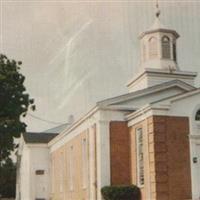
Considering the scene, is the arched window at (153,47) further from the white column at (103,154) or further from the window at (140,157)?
the window at (140,157)

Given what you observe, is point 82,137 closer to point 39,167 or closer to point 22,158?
point 39,167

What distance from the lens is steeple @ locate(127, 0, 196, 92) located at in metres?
33.6

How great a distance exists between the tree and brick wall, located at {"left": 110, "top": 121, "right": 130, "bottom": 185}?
35.0 feet

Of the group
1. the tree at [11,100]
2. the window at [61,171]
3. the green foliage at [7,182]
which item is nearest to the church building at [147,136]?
the window at [61,171]

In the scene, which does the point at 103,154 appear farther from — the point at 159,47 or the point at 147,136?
the point at 159,47

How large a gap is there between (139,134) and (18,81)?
13.9 meters

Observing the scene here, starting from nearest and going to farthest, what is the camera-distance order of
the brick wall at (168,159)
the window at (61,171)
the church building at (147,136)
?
the brick wall at (168,159) → the church building at (147,136) → the window at (61,171)

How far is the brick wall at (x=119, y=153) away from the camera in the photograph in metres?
29.2

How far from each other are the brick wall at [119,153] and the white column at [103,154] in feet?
0.73

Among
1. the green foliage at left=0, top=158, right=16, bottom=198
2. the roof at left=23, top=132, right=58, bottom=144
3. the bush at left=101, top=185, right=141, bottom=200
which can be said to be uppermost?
the roof at left=23, top=132, right=58, bottom=144

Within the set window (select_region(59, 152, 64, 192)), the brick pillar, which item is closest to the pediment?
the brick pillar

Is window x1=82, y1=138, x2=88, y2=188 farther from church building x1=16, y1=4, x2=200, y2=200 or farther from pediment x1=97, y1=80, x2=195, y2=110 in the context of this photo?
pediment x1=97, y1=80, x2=195, y2=110

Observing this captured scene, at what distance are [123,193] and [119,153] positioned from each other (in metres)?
2.77

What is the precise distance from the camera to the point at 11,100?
38.9 metres
